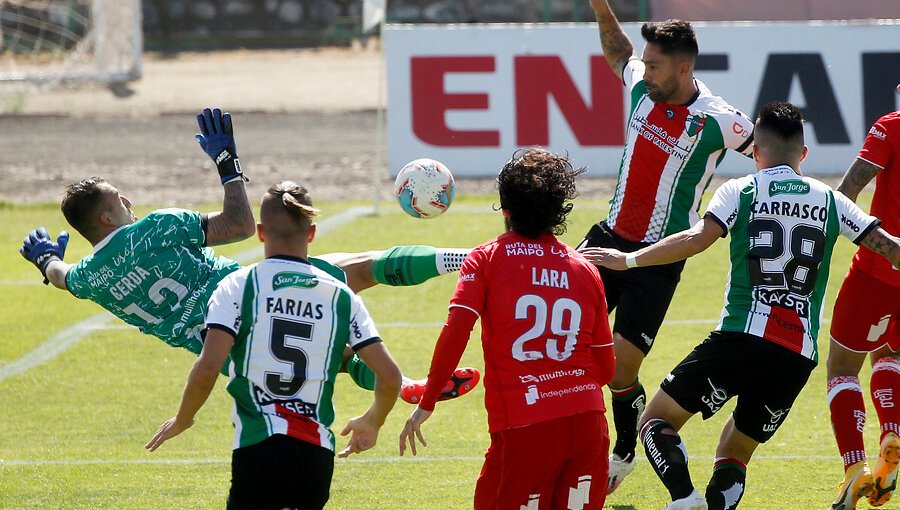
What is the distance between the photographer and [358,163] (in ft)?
63.6

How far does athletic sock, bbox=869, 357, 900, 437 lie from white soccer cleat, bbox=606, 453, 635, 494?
130 cm

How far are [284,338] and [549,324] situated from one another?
987mm

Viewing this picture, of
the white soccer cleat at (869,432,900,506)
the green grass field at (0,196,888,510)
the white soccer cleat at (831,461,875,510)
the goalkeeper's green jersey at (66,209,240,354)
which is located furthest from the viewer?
the green grass field at (0,196,888,510)

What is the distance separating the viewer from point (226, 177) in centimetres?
562

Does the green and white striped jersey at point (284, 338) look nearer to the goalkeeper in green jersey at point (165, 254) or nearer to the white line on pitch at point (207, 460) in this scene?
the goalkeeper in green jersey at point (165, 254)

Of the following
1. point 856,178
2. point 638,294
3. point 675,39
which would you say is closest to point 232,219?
point 638,294

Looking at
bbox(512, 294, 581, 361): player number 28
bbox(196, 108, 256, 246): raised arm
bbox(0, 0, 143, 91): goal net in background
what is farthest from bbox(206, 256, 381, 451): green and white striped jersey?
bbox(0, 0, 143, 91): goal net in background

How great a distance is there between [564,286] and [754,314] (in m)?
1.21

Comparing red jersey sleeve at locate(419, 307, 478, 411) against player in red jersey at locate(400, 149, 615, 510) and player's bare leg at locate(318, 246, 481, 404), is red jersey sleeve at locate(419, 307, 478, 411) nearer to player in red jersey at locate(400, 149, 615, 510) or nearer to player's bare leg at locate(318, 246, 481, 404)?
player in red jersey at locate(400, 149, 615, 510)

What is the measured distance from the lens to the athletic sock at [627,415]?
6.54 meters

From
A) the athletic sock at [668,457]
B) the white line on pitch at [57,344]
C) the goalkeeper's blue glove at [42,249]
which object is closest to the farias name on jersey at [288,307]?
the athletic sock at [668,457]

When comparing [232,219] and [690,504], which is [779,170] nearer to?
[690,504]

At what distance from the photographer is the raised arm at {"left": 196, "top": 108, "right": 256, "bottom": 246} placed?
18.4ft

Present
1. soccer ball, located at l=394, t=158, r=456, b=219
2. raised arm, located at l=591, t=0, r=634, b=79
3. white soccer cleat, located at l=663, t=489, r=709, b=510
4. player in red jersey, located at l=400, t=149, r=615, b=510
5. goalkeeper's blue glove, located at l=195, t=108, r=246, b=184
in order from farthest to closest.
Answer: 1. raised arm, located at l=591, t=0, r=634, b=79
2. soccer ball, located at l=394, t=158, r=456, b=219
3. goalkeeper's blue glove, located at l=195, t=108, r=246, b=184
4. white soccer cleat, located at l=663, t=489, r=709, b=510
5. player in red jersey, located at l=400, t=149, r=615, b=510
